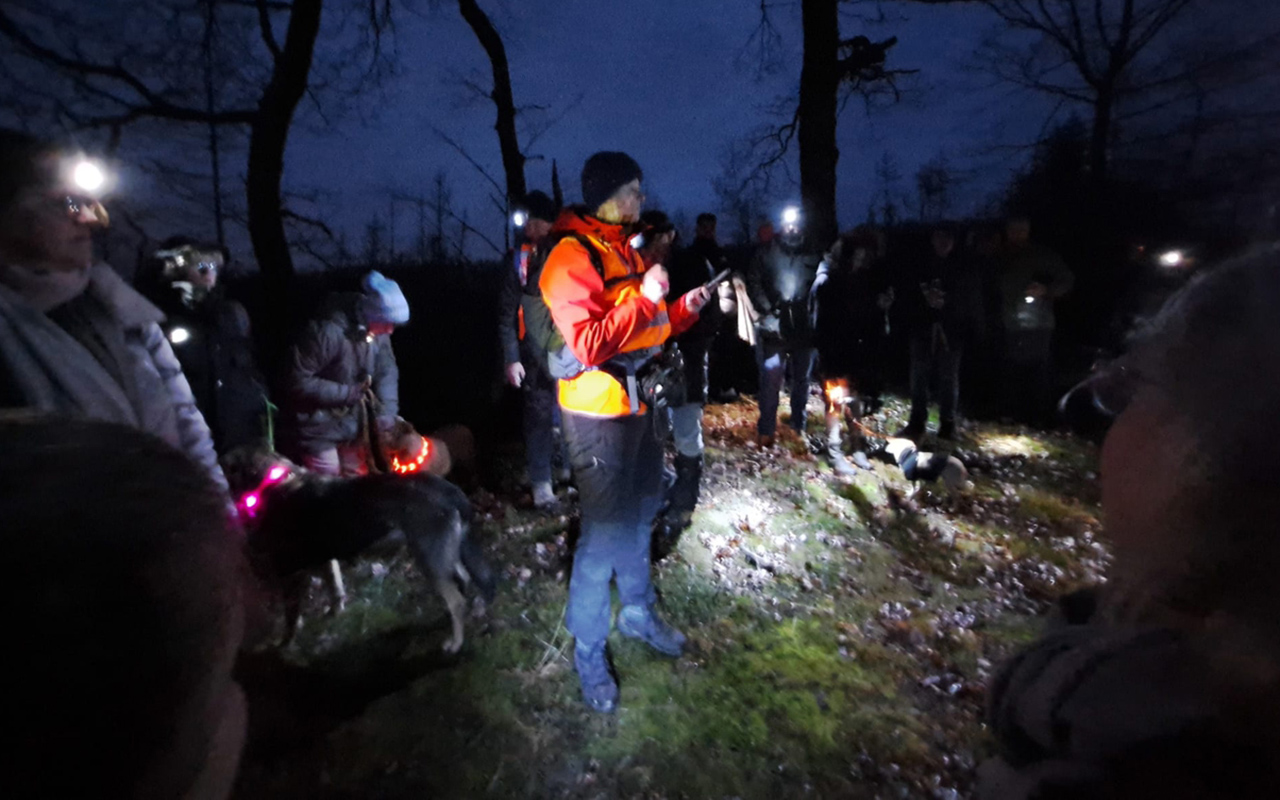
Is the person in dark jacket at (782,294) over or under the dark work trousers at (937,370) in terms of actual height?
over

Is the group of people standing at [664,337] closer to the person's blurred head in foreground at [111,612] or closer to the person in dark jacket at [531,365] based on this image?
the person in dark jacket at [531,365]

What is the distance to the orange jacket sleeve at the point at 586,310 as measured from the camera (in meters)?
2.89

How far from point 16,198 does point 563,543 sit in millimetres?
3846

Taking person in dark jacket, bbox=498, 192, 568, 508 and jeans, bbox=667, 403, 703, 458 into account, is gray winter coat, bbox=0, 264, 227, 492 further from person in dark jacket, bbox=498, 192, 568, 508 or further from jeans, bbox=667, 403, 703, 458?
jeans, bbox=667, 403, 703, 458

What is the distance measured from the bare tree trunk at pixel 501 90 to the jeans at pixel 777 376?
232 inches

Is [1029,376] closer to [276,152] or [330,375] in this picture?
[330,375]

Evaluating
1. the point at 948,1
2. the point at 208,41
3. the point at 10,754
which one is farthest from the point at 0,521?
the point at 948,1

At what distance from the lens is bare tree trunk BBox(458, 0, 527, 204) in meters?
11.1

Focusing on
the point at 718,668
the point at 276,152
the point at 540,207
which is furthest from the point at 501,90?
the point at 718,668

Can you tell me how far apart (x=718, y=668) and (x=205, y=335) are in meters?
4.11

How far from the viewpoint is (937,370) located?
795 cm

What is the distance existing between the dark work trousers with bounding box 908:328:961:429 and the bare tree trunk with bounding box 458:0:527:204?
6886 mm

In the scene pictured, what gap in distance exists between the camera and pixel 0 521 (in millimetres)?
570

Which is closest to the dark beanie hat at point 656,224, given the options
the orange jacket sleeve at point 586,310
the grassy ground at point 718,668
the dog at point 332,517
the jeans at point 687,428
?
the orange jacket sleeve at point 586,310
